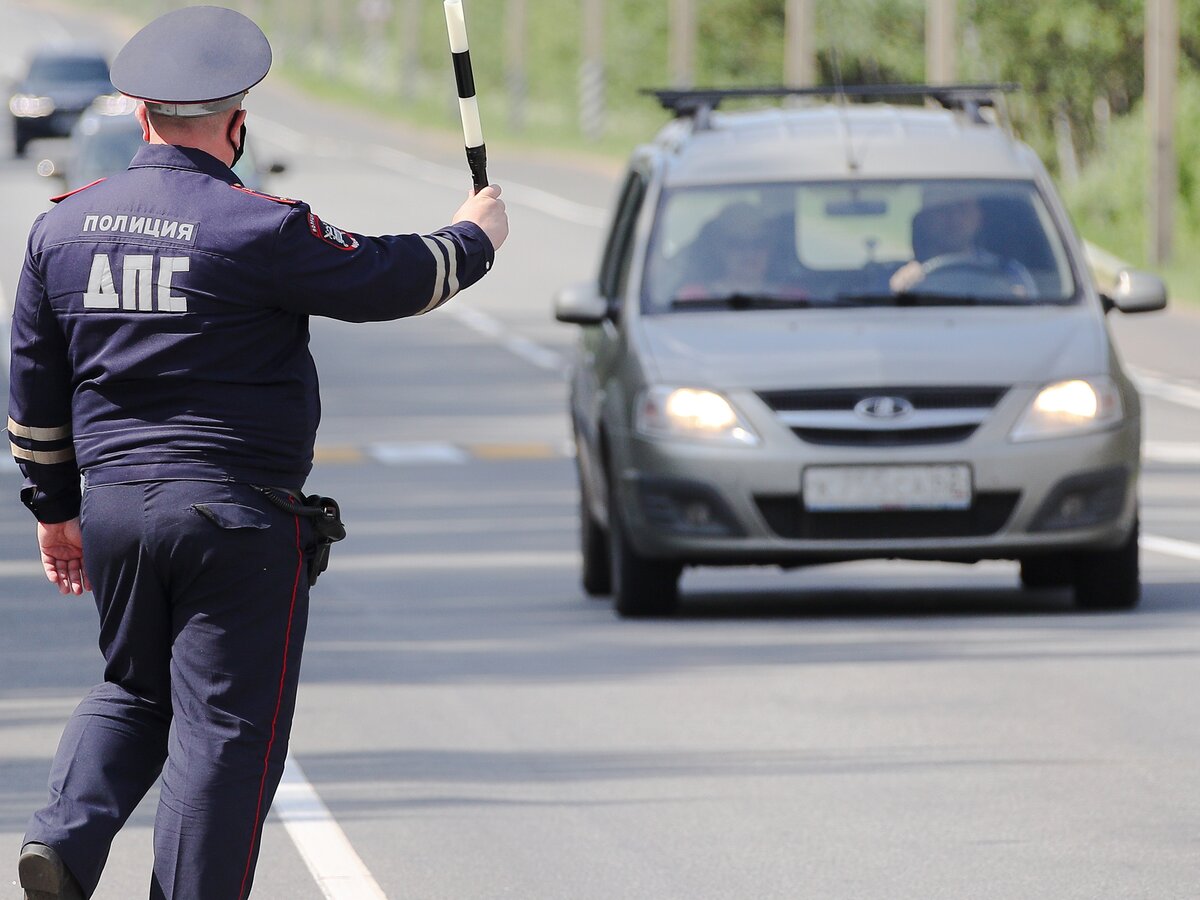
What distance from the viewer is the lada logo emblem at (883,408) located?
1063cm

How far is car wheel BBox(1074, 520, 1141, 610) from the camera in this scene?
10883mm

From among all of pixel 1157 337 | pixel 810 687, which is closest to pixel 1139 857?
pixel 810 687

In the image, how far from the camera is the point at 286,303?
16.4ft

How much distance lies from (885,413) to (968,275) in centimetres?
101

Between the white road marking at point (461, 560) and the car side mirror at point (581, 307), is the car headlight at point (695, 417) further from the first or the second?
the white road marking at point (461, 560)

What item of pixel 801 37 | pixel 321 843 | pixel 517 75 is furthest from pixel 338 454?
pixel 517 75

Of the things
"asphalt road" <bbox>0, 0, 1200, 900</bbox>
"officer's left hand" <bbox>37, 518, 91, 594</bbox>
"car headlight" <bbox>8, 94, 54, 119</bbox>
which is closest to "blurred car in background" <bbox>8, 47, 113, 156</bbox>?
"car headlight" <bbox>8, 94, 54, 119</bbox>

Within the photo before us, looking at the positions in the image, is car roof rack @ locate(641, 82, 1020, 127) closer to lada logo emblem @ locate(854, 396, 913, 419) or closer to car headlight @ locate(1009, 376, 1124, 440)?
lada logo emblem @ locate(854, 396, 913, 419)

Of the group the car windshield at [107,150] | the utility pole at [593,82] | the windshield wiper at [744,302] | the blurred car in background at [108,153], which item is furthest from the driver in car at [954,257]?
the utility pole at [593,82]

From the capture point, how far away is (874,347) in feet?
35.4

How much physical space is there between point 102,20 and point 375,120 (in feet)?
176

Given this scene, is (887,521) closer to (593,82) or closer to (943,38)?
(943,38)

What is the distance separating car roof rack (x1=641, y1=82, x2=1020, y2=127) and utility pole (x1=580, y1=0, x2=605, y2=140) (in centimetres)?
5062

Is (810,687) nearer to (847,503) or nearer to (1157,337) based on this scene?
(847,503)
